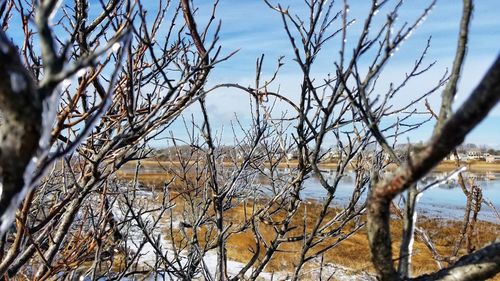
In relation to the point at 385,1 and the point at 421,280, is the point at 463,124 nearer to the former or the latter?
the point at 421,280

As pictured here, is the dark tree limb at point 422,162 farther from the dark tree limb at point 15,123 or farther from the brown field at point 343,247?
the brown field at point 343,247

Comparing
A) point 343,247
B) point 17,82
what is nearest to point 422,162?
point 17,82

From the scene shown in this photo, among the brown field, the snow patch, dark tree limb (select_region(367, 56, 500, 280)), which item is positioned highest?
the snow patch

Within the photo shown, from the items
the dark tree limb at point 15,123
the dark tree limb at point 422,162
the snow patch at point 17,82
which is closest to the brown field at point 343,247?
the dark tree limb at point 422,162

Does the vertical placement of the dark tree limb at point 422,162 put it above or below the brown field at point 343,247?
above

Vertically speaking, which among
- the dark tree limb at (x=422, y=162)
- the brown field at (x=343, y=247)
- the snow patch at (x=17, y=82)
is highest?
the snow patch at (x=17, y=82)

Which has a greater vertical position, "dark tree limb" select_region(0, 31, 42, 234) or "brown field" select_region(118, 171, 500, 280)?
"dark tree limb" select_region(0, 31, 42, 234)

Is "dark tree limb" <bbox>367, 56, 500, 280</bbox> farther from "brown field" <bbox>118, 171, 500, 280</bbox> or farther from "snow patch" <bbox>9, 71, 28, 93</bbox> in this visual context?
"brown field" <bbox>118, 171, 500, 280</bbox>

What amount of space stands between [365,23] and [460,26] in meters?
0.79

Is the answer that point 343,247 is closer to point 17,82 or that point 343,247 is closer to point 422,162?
point 422,162

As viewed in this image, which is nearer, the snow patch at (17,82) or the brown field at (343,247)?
the snow patch at (17,82)

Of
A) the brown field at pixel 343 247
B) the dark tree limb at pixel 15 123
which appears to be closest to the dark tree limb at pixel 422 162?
the dark tree limb at pixel 15 123

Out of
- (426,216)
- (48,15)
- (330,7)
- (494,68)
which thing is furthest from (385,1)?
(426,216)

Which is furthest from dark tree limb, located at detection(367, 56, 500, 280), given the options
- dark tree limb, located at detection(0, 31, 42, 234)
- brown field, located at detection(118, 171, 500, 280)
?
brown field, located at detection(118, 171, 500, 280)
